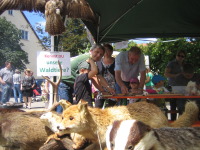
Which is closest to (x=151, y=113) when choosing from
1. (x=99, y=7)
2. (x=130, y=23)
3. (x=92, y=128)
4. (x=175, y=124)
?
(x=175, y=124)

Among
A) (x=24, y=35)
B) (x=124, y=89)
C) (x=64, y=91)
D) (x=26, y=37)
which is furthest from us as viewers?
(x=26, y=37)

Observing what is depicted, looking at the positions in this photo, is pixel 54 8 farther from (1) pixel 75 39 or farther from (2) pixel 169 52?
(1) pixel 75 39

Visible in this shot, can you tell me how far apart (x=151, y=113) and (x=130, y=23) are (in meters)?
4.24

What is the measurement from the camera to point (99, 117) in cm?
282

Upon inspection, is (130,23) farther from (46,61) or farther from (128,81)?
(46,61)

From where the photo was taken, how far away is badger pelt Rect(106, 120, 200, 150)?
1613mm

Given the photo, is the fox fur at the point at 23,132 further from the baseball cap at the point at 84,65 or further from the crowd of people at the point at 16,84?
the crowd of people at the point at 16,84

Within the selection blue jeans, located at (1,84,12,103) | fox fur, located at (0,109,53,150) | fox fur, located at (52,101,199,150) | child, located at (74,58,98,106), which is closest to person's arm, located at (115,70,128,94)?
child, located at (74,58,98,106)

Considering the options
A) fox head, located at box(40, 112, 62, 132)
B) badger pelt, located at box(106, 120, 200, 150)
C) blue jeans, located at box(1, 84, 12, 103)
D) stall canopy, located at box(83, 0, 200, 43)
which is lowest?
blue jeans, located at box(1, 84, 12, 103)

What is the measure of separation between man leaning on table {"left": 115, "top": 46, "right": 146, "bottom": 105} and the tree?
2466 centimetres

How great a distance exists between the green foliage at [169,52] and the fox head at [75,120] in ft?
29.0

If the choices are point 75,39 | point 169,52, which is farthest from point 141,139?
point 75,39

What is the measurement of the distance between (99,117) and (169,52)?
35.8ft

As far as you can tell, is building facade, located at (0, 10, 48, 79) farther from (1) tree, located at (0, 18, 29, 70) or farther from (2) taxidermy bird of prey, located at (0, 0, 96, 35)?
(2) taxidermy bird of prey, located at (0, 0, 96, 35)
